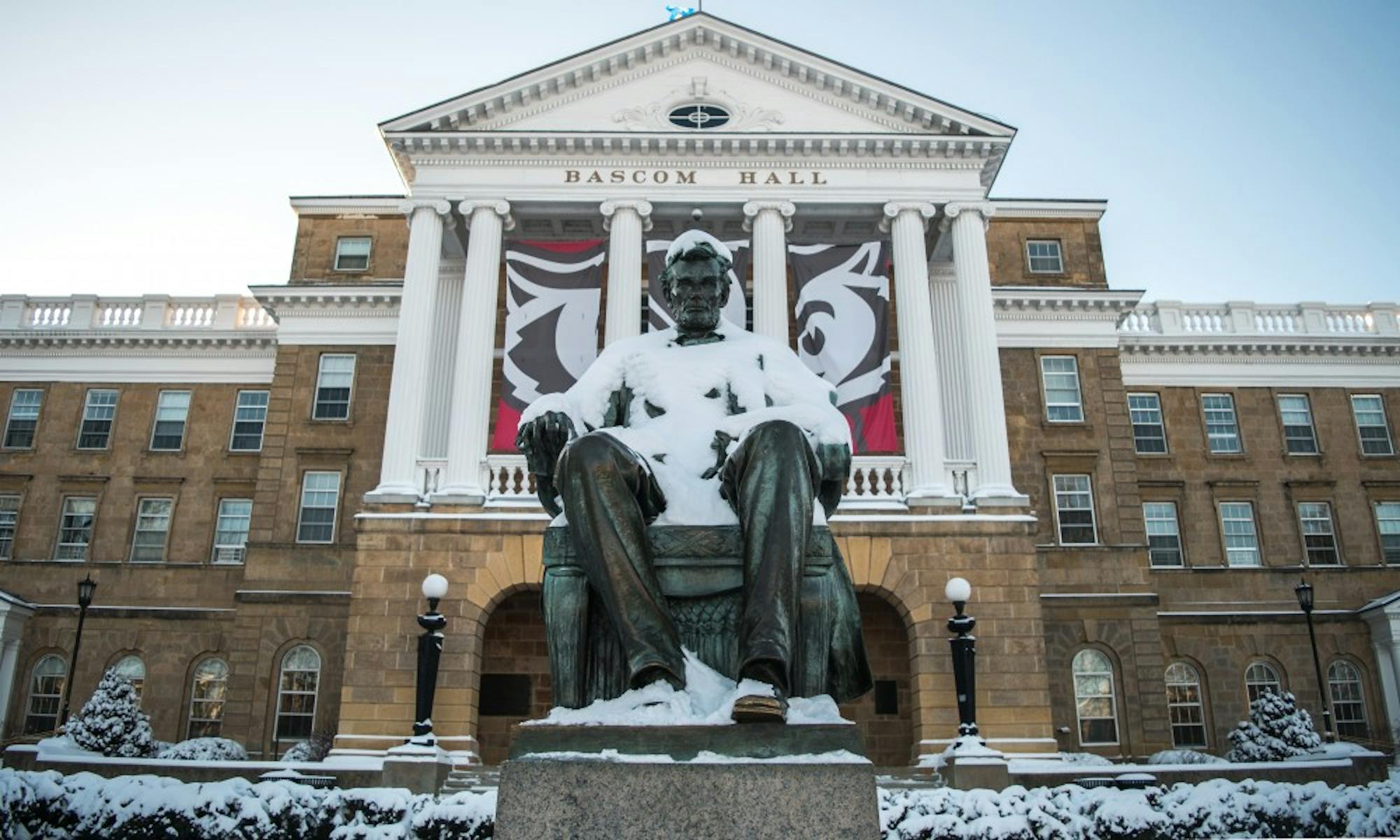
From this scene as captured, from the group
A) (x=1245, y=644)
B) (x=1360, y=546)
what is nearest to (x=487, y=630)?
(x=1245, y=644)

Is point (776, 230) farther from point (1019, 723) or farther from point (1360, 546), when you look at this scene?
point (1360, 546)

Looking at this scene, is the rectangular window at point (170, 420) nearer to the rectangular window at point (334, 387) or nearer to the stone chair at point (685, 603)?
the rectangular window at point (334, 387)

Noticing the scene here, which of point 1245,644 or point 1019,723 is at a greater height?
point 1245,644

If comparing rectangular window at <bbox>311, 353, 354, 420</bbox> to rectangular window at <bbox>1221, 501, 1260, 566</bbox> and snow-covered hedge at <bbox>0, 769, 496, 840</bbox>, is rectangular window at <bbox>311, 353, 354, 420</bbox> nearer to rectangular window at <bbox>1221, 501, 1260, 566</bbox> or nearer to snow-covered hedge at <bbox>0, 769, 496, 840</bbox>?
snow-covered hedge at <bbox>0, 769, 496, 840</bbox>

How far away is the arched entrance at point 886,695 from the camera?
23250 millimetres

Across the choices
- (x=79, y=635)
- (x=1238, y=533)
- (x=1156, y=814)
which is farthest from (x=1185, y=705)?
(x=79, y=635)

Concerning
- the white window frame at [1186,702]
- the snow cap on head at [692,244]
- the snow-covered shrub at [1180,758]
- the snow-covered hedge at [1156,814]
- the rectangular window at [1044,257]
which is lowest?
the snow-covered hedge at [1156,814]

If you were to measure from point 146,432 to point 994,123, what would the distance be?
25.7 m

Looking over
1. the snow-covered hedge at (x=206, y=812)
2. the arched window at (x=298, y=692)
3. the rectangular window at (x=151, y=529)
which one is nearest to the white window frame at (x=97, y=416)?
the rectangular window at (x=151, y=529)

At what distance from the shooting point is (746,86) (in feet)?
84.3

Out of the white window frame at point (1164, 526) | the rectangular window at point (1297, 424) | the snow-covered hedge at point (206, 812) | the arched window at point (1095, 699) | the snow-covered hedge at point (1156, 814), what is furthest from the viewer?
the rectangular window at point (1297, 424)

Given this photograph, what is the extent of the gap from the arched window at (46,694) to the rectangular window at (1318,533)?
35.7 meters

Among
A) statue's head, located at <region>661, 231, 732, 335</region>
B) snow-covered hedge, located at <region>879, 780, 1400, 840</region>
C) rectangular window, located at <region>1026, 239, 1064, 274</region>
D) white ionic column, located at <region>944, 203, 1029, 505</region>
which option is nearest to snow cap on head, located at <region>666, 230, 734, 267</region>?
statue's head, located at <region>661, 231, 732, 335</region>

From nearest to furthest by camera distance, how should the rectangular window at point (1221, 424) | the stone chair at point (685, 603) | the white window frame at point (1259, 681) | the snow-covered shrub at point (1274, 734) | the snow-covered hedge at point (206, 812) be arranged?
the stone chair at point (685, 603) → the snow-covered hedge at point (206, 812) → the snow-covered shrub at point (1274, 734) → the white window frame at point (1259, 681) → the rectangular window at point (1221, 424)
